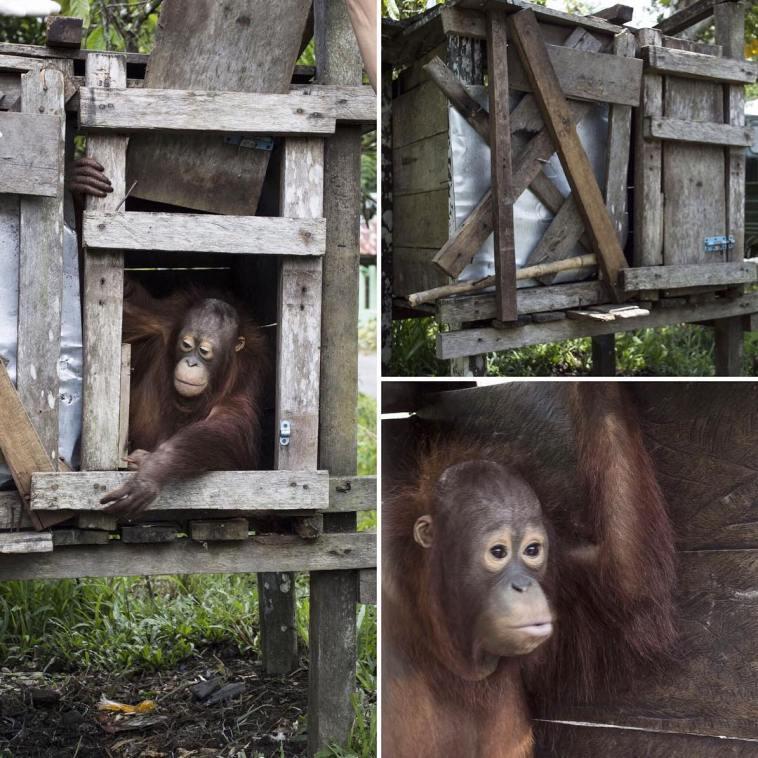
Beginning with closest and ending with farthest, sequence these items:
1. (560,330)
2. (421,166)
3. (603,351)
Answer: (560,330), (421,166), (603,351)

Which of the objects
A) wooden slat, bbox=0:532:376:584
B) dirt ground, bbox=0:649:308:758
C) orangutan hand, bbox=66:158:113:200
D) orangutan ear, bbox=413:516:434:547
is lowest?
dirt ground, bbox=0:649:308:758

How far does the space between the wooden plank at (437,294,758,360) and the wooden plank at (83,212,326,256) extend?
1.15 metres

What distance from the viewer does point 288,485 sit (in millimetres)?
3098

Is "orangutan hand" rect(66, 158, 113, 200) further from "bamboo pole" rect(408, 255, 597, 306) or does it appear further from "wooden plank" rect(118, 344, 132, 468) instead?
"bamboo pole" rect(408, 255, 597, 306)

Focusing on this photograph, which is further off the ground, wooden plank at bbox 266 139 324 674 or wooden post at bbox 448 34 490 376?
wooden post at bbox 448 34 490 376

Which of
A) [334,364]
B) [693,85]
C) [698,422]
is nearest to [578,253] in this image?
[693,85]

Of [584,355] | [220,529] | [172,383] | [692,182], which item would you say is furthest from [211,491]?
[584,355]

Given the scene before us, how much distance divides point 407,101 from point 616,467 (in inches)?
142

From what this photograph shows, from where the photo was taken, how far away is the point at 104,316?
9.92 feet

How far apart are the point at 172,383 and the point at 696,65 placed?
8.87 ft

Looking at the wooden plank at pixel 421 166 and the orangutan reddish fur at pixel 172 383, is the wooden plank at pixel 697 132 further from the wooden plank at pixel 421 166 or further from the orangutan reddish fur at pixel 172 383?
the orangutan reddish fur at pixel 172 383

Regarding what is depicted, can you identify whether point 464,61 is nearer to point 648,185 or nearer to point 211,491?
point 648,185

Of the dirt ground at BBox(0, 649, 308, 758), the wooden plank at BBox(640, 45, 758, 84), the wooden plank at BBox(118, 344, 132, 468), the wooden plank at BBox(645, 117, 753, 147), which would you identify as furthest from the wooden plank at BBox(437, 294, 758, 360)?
the dirt ground at BBox(0, 649, 308, 758)

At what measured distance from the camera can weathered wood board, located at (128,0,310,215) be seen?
3.06m
